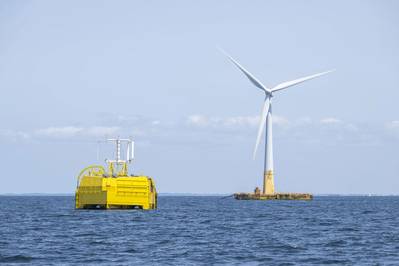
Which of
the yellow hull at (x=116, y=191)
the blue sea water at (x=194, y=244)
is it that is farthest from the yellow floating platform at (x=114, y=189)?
the blue sea water at (x=194, y=244)

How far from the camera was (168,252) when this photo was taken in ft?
178

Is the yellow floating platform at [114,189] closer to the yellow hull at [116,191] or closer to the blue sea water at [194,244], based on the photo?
the yellow hull at [116,191]

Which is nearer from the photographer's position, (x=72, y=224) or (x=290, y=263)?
(x=290, y=263)

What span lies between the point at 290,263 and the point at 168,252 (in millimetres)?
9390

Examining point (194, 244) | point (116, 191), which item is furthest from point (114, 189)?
point (194, 244)

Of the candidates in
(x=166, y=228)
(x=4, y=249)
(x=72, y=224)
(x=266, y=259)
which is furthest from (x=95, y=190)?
(x=266, y=259)

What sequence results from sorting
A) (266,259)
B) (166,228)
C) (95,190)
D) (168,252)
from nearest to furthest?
(266,259) → (168,252) → (166,228) → (95,190)

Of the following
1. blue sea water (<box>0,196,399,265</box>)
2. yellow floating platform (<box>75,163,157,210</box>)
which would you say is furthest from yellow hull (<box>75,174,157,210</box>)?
blue sea water (<box>0,196,399,265</box>)

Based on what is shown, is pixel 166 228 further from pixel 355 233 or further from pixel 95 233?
pixel 355 233

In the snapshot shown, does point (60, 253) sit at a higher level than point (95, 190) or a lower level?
lower

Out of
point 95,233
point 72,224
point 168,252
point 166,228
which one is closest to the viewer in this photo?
point 168,252

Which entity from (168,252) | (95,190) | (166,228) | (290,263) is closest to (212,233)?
(166,228)

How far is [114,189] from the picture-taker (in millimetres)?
105562

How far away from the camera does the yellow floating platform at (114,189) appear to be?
10538 centimetres
